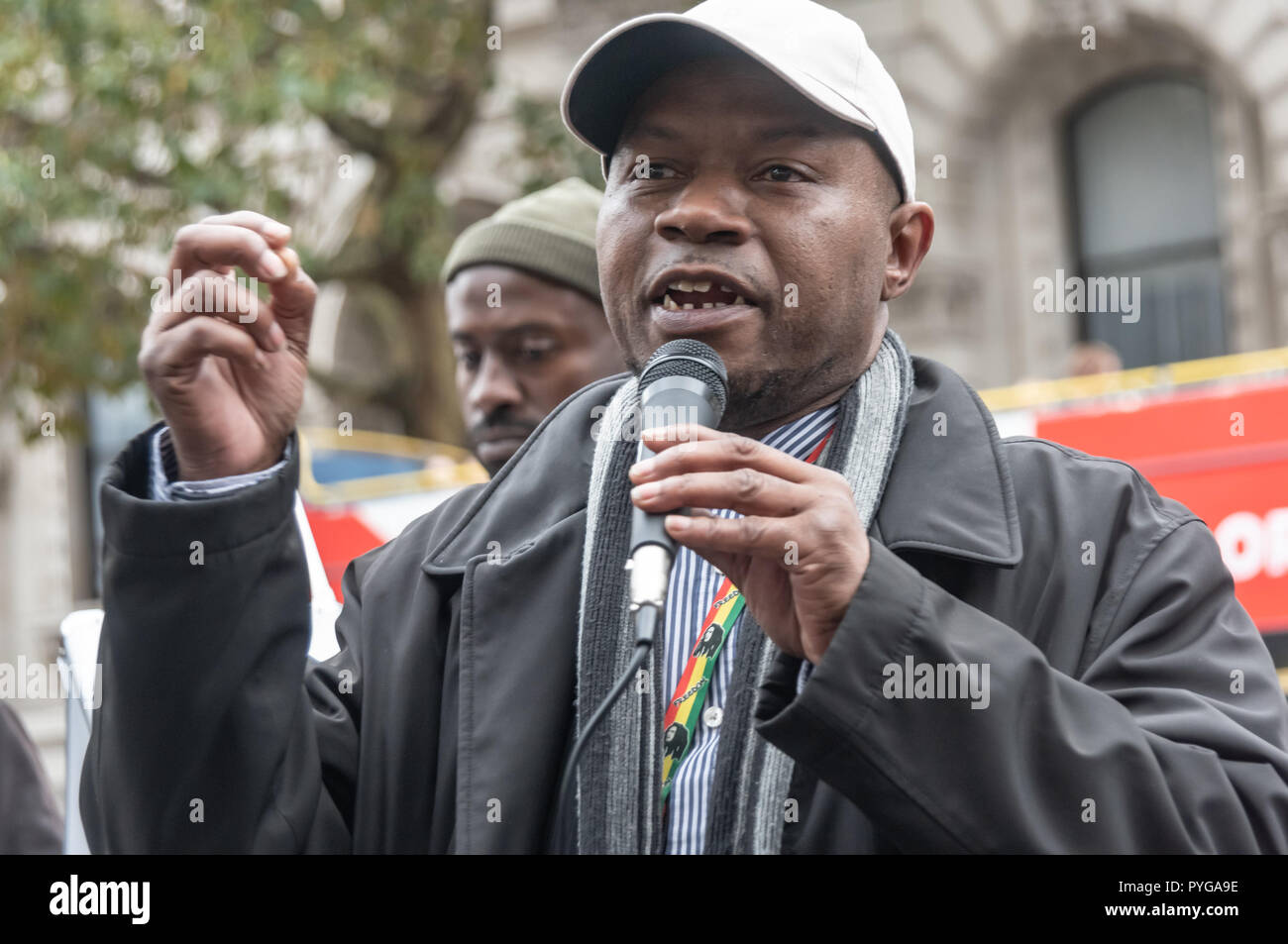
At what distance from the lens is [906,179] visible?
268 cm

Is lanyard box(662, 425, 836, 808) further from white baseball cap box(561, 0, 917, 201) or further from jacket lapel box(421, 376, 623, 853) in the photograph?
white baseball cap box(561, 0, 917, 201)

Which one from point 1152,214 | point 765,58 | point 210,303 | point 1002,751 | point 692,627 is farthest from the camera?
point 1152,214

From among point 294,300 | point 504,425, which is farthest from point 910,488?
point 504,425

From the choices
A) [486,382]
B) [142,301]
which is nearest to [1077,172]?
[142,301]

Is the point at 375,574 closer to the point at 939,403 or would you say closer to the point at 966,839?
the point at 939,403

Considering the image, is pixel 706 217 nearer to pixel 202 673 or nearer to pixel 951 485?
pixel 951 485

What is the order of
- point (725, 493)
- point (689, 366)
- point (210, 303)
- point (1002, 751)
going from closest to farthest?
point (725, 493) < point (1002, 751) < point (210, 303) < point (689, 366)

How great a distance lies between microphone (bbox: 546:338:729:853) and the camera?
6.46 ft

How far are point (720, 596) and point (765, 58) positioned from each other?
29.7 inches

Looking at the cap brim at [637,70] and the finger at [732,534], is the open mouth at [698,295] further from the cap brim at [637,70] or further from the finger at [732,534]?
the finger at [732,534]

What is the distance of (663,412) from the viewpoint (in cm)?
216

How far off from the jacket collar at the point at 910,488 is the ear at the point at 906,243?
5.3 inches

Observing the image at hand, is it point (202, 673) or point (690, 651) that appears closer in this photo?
point (202, 673)

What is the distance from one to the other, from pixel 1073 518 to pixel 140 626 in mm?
1235
